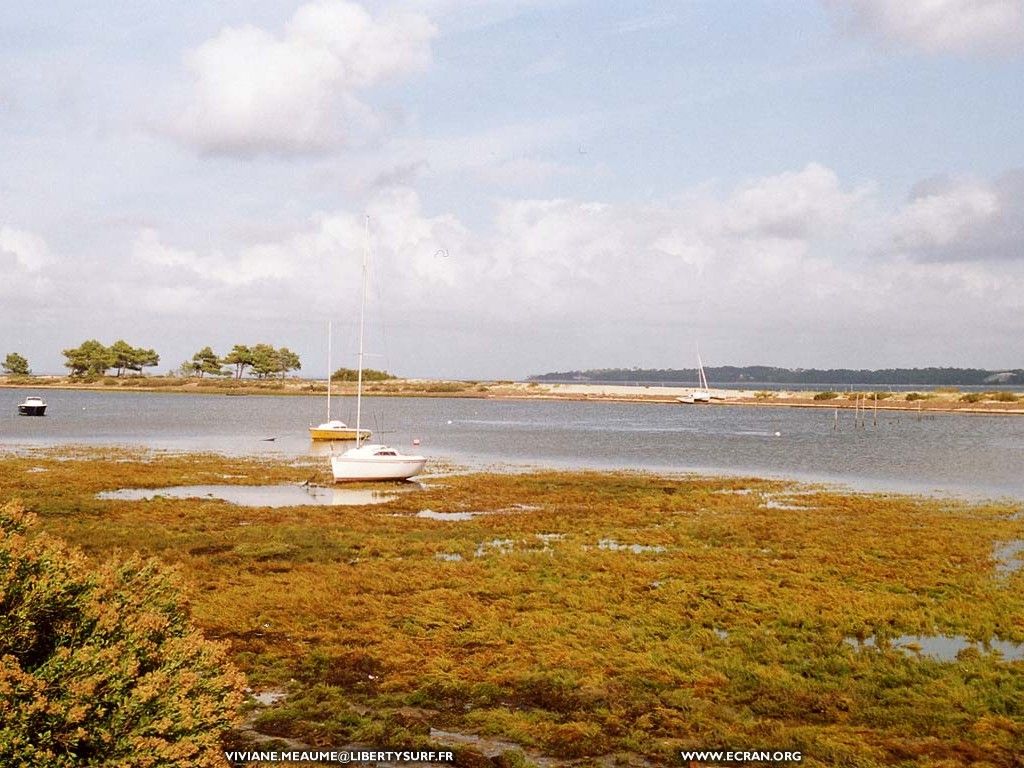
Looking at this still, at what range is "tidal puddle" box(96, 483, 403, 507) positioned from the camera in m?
39.9

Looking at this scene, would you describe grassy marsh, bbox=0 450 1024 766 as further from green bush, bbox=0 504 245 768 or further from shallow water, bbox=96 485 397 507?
green bush, bbox=0 504 245 768

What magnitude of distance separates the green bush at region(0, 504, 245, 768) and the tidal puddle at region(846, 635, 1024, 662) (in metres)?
14.0

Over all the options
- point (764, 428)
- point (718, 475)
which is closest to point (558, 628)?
point (718, 475)

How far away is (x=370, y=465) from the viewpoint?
154ft

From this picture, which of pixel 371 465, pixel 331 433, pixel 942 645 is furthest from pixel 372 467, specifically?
pixel 331 433

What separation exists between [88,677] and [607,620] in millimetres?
13279

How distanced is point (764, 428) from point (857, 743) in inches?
4145

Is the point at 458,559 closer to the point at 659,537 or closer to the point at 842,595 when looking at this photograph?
the point at 659,537

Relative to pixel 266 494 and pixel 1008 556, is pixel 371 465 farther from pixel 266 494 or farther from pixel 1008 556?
pixel 1008 556

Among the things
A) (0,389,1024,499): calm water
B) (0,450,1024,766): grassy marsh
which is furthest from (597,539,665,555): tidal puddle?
(0,389,1024,499): calm water

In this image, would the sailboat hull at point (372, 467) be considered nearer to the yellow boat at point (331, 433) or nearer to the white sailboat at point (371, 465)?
the white sailboat at point (371, 465)

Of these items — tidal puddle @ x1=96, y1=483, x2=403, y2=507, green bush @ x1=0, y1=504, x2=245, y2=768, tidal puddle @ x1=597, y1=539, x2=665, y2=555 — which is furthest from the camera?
tidal puddle @ x1=96, y1=483, x2=403, y2=507

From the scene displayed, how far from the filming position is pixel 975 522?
35469mm

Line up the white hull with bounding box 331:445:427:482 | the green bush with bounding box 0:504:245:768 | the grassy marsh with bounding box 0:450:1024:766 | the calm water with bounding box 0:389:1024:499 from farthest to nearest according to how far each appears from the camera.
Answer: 1. the calm water with bounding box 0:389:1024:499
2. the white hull with bounding box 331:445:427:482
3. the grassy marsh with bounding box 0:450:1024:766
4. the green bush with bounding box 0:504:245:768
